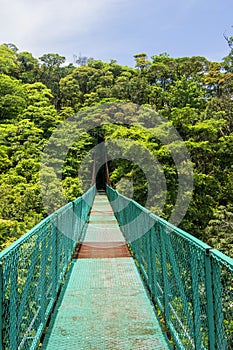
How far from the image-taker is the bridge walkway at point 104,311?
2.19m

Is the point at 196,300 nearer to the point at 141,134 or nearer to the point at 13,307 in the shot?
the point at 13,307

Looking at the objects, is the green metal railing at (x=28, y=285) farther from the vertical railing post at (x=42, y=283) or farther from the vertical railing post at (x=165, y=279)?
the vertical railing post at (x=165, y=279)

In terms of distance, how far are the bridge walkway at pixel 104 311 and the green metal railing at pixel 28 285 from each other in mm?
151

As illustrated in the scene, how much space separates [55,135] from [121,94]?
12.2 meters

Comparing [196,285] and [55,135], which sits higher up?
[55,135]

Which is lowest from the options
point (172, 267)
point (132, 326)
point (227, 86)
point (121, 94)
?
point (132, 326)

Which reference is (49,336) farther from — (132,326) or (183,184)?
(183,184)

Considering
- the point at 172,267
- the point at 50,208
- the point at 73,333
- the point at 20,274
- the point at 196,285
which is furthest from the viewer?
the point at 50,208

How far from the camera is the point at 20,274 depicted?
1.80 meters

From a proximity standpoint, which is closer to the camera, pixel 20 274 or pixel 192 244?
pixel 192 244

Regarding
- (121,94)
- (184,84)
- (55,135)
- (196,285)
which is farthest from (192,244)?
(121,94)

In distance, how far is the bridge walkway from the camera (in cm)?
219

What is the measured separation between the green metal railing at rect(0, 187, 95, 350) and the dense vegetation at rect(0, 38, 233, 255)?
451cm

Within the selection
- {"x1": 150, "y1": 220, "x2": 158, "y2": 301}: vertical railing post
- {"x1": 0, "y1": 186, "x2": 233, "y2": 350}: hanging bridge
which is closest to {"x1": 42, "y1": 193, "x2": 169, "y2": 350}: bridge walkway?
A: {"x1": 0, "y1": 186, "x2": 233, "y2": 350}: hanging bridge
